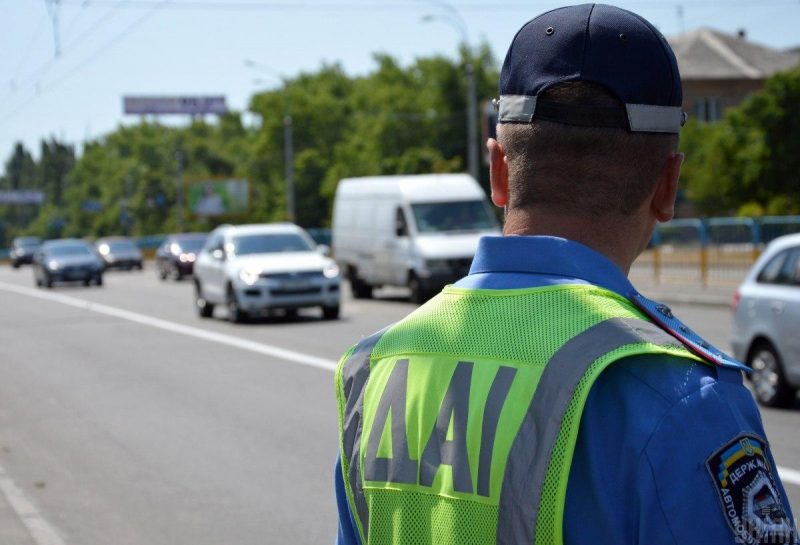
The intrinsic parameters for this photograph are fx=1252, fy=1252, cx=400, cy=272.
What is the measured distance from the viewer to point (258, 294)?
20.7 metres

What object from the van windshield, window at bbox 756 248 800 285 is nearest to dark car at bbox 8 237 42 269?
the van windshield

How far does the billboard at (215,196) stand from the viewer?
87688 mm

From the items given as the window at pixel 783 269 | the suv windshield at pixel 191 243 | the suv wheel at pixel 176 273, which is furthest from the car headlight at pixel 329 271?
the suv windshield at pixel 191 243

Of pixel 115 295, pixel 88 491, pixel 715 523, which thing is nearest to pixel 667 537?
pixel 715 523

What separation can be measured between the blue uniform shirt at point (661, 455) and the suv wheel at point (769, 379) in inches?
357

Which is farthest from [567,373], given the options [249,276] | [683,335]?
[249,276]

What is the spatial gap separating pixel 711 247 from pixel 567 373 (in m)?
24.3

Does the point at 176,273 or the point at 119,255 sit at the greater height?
the point at 176,273

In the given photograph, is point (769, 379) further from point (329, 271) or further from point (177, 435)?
point (329, 271)

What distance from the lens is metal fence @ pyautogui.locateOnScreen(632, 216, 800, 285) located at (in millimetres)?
22969

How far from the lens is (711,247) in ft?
82.1

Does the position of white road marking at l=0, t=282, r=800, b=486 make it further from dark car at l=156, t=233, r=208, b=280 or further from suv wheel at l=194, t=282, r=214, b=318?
dark car at l=156, t=233, r=208, b=280

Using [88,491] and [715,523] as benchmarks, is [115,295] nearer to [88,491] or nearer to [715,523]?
[88,491]

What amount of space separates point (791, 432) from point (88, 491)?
16.5 ft
